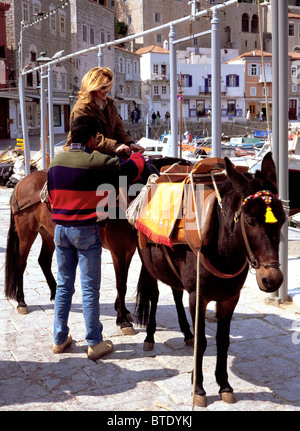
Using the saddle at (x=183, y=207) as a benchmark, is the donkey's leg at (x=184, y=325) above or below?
below

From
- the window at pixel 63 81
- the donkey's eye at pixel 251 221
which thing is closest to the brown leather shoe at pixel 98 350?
the donkey's eye at pixel 251 221

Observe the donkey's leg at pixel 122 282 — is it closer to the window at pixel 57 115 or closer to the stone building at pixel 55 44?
the stone building at pixel 55 44

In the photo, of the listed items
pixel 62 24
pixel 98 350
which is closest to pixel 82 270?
pixel 98 350

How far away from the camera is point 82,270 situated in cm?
416

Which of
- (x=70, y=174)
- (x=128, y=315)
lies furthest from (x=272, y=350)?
(x=70, y=174)

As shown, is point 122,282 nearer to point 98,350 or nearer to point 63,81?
point 98,350

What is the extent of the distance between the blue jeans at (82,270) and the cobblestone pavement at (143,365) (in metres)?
0.30

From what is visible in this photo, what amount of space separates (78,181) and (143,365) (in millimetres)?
1549

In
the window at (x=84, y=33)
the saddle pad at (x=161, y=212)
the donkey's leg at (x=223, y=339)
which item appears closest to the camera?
the donkey's leg at (x=223, y=339)

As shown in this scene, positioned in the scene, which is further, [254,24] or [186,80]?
[254,24]

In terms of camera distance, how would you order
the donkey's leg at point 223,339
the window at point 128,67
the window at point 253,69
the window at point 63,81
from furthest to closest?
the window at point 253,69, the window at point 128,67, the window at point 63,81, the donkey's leg at point 223,339

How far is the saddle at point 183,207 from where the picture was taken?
11.6 feet

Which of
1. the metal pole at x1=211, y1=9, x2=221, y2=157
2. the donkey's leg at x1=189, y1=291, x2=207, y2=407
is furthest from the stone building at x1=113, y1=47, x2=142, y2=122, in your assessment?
the donkey's leg at x1=189, y1=291, x2=207, y2=407
